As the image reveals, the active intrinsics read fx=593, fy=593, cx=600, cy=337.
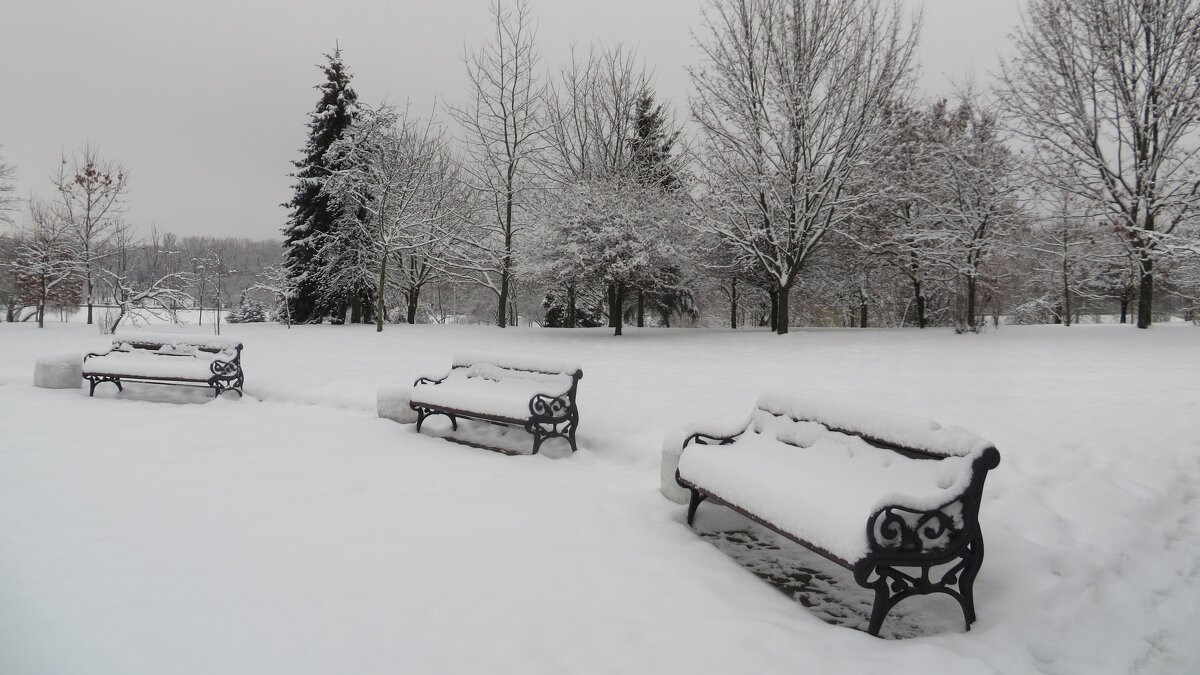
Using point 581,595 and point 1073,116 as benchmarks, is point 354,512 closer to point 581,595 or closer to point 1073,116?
point 581,595

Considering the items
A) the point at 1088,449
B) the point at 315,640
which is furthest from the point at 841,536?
the point at 1088,449

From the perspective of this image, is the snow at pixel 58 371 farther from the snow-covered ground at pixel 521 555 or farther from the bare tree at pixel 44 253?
the bare tree at pixel 44 253

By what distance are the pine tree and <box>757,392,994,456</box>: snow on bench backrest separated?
78.3 ft

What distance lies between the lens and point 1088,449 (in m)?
4.89

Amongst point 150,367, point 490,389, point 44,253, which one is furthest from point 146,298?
point 490,389

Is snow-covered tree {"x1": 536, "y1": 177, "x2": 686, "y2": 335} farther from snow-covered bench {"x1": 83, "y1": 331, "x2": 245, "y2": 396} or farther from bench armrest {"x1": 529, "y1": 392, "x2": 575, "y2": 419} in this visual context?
bench armrest {"x1": 529, "y1": 392, "x2": 575, "y2": 419}

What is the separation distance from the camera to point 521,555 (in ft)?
11.3

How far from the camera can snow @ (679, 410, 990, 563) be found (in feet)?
9.19

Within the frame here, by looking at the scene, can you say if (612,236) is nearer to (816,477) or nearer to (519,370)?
(519,370)

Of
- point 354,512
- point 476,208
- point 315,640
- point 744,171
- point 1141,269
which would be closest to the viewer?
point 315,640

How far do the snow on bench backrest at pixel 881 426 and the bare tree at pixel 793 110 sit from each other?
1237 cm

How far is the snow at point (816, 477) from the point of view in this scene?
2.80 metres

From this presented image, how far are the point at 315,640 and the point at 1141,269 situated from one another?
18.6 meters

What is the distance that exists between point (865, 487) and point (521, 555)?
1.99 meters
